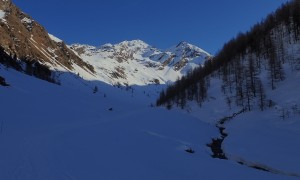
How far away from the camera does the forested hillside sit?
2618 inches

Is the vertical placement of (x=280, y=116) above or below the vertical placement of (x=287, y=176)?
above

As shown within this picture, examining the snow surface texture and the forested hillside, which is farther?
the forested hillside

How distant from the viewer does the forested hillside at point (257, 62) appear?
6650 centimetres

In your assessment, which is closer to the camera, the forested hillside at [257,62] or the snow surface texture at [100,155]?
the snow surface texture at [100,155]

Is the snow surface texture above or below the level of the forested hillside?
below

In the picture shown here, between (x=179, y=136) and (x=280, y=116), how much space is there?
19.1 metres

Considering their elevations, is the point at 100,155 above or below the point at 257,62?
below

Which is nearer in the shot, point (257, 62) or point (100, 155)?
point (100, 155)

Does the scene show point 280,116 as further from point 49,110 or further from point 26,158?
point 26,158

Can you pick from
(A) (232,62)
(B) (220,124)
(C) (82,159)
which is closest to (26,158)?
(C) (82,159)

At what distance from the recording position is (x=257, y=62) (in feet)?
267

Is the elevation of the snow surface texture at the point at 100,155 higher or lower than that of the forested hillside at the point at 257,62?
lower

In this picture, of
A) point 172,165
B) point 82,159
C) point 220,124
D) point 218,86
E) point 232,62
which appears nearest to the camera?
point 82,159

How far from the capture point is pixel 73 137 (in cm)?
2733
